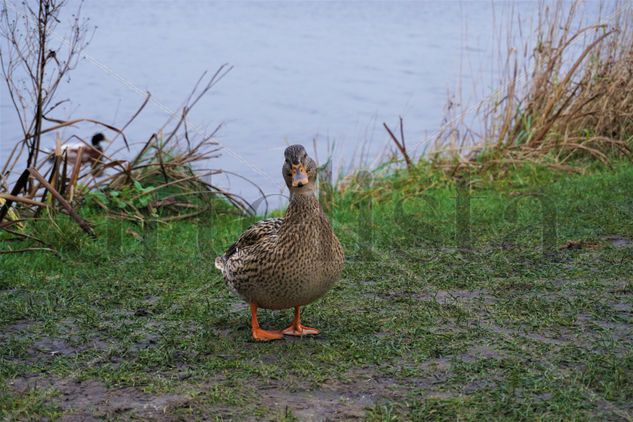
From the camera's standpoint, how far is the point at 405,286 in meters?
4.57

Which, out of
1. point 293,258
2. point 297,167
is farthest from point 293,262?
point 297,167

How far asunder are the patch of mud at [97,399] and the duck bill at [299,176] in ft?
3.21

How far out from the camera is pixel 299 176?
11.6 ft

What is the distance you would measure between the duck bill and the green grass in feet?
2.27

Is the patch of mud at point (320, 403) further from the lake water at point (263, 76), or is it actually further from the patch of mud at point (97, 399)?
the lake water at point (263, 76)

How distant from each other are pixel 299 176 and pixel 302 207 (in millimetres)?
177

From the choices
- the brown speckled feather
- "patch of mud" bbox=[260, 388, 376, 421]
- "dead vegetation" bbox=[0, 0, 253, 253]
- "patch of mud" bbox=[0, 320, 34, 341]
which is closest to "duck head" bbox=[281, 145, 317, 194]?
the brown speckled feather

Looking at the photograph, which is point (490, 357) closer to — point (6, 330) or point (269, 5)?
point (6, 330)

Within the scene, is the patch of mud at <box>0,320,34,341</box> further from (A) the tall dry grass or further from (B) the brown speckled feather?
(A) the tall dry grass

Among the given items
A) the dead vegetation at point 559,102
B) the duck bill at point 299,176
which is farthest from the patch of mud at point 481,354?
the dead vegetation at point 559,102

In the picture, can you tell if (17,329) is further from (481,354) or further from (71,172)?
(71,172)

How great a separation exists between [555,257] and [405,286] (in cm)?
106

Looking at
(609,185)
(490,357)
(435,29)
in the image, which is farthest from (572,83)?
(435,29)

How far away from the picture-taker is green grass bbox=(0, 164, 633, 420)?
3.04 meters
